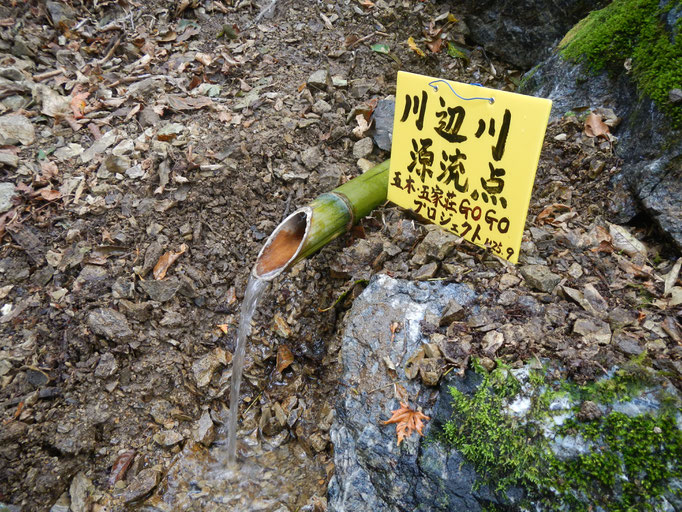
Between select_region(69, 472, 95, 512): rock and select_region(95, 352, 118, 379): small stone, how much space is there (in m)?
0.55

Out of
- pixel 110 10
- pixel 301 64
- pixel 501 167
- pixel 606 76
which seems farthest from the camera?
pixel 110 10

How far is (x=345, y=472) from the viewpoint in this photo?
2168mm

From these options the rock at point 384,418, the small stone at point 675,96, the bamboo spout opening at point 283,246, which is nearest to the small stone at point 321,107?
the bamboo spout opening at point 283,246

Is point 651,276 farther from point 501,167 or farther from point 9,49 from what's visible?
point 9,49

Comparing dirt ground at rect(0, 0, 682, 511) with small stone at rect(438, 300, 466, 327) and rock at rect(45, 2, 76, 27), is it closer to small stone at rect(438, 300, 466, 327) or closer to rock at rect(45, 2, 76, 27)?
small stone at rect(438, 300, 466, 327)

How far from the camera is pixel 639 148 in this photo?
2535 mm

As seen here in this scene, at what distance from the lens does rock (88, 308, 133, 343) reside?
9.06 ft

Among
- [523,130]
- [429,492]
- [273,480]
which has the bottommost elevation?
[273,480]

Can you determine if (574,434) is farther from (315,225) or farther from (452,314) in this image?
(315,225)

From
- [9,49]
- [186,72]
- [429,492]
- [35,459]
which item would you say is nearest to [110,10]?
[9,49]

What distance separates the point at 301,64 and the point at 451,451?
325 cm

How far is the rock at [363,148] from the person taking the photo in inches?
132

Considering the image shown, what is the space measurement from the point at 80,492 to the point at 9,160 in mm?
2368

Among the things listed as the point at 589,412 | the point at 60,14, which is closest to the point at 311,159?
the point at 589,412
